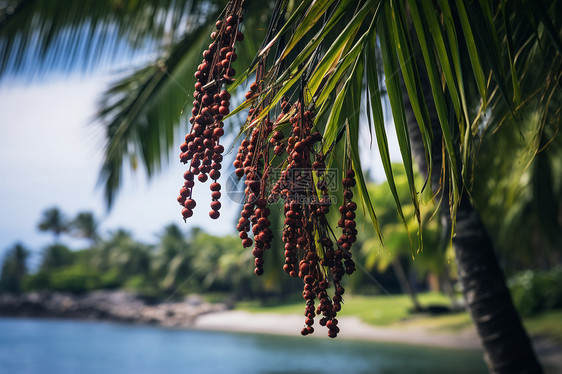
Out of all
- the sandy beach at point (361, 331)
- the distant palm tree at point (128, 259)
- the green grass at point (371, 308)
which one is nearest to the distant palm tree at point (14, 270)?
the distant palm tree at point (128, 259)

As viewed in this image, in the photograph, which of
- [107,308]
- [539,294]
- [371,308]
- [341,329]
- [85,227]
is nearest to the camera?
[539,294]

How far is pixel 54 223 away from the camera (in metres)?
58.2

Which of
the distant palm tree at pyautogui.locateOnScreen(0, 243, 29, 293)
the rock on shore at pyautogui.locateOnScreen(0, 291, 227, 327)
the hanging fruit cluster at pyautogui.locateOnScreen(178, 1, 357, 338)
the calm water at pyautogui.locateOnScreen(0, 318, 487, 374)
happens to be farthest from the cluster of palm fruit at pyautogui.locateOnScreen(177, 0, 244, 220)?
the distant palm tree at pyautogui.locateOnScreen(0, 243, 29, 293)

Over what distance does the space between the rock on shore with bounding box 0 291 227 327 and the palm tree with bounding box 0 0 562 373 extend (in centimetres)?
2985

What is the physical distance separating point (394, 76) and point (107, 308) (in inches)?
1530

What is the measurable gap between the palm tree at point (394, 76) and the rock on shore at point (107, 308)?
97.9 ft

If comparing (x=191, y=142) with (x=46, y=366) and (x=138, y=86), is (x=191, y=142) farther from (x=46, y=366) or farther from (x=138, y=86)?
(x=46, y=366)

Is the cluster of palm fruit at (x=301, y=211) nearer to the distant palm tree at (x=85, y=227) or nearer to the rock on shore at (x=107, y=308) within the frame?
the rock on shore at (x=107, y=308)

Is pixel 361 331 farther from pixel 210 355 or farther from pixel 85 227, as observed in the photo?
pixel 85 227

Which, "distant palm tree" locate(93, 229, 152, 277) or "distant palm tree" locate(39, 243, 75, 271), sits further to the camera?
"distant palm tree" locate(39, 243, 75, 271)

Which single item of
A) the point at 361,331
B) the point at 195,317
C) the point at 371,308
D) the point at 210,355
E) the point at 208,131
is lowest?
the point at 210,355

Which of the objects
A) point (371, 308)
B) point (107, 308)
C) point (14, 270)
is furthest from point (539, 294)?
point (14, 270)

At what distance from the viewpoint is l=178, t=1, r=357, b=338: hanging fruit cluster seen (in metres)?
1.00

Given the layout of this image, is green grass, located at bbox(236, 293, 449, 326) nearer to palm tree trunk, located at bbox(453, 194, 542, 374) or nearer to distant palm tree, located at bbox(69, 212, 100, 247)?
palm tree trunk, located at bbox(453, 194, 542, 374)
